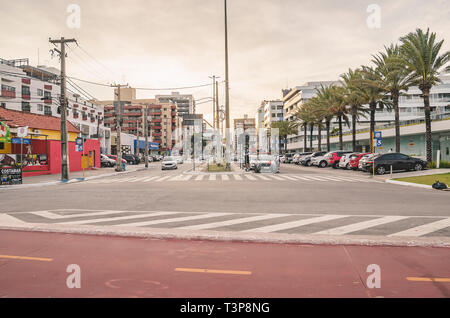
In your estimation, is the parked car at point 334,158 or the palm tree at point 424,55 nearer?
the palm tree at point 424,55

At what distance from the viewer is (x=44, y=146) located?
98.6ft

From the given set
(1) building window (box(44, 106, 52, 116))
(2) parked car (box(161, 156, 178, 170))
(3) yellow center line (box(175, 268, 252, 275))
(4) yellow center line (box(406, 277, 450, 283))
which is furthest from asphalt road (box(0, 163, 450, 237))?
(1) building window (box(44, 106, 52, 116))

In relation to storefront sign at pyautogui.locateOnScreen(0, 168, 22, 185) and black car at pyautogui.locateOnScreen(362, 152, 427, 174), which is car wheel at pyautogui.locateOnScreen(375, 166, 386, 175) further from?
storefront sign at pyautogui.locateOnScreen(0, 168, 22, 185)

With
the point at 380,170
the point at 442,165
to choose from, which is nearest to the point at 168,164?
the point at 380,170

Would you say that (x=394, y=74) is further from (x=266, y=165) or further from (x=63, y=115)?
(x=63, y=115)

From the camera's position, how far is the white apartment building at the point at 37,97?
51.5 m

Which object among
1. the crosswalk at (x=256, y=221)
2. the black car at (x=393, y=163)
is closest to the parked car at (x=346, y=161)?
the black car at (x=393, y=163)

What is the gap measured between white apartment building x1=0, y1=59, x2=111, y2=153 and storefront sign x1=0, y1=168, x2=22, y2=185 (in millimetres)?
23121

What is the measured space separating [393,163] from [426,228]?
20.5 m

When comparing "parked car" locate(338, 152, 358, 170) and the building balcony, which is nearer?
"parked car" locate(338, 152, 358, 170)

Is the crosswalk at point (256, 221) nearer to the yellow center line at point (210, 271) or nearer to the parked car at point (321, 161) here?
the yellow center line at point (210, 271)

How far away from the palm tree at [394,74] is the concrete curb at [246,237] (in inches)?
983

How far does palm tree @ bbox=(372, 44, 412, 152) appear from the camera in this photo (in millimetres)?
27008

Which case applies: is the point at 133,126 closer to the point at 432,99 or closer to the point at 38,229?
the point at 432,99
